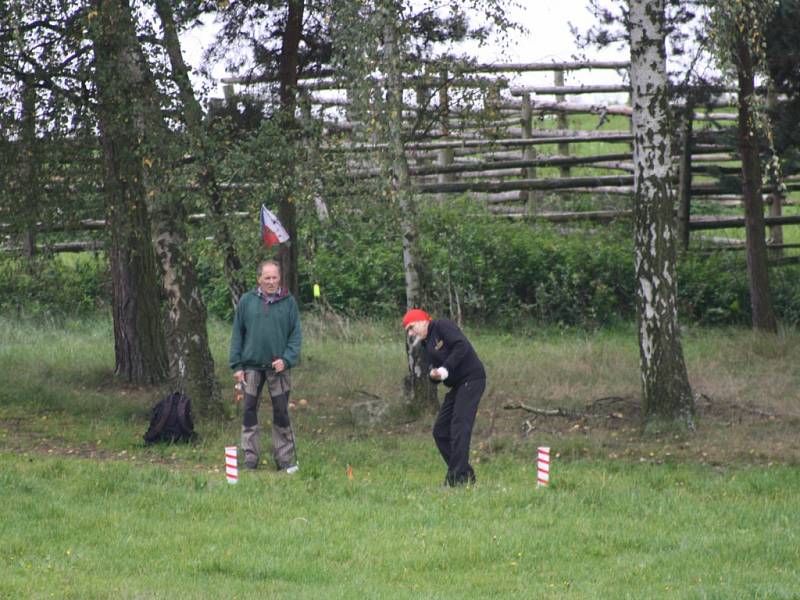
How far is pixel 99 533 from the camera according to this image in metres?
8.75

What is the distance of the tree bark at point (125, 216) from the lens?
1323 cm

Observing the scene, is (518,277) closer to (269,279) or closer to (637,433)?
(637,433)

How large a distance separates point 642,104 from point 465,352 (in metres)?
3.85

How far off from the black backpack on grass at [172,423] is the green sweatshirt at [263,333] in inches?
76.1

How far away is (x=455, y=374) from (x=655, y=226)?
11.3 feet

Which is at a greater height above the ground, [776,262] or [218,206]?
[218,206]

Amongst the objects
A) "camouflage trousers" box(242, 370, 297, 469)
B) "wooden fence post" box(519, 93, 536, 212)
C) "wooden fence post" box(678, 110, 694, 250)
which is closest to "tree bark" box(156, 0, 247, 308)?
"camouflage trousers" box(242, 370, 297, 469)

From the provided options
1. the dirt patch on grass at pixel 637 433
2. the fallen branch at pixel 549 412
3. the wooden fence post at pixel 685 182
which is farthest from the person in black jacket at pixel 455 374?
the wooden fence post at pixel 685 182

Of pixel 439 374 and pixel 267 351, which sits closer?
pixel 439 374

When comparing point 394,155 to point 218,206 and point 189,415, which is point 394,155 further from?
point 189,415

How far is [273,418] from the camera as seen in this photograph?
11.3 m

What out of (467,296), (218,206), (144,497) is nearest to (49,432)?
(218,206)

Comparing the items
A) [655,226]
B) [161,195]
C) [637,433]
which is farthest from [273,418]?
[655,226]

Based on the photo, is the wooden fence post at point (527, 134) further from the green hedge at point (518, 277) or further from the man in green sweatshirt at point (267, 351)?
the man in green sweatshirt at point (267, 351)
